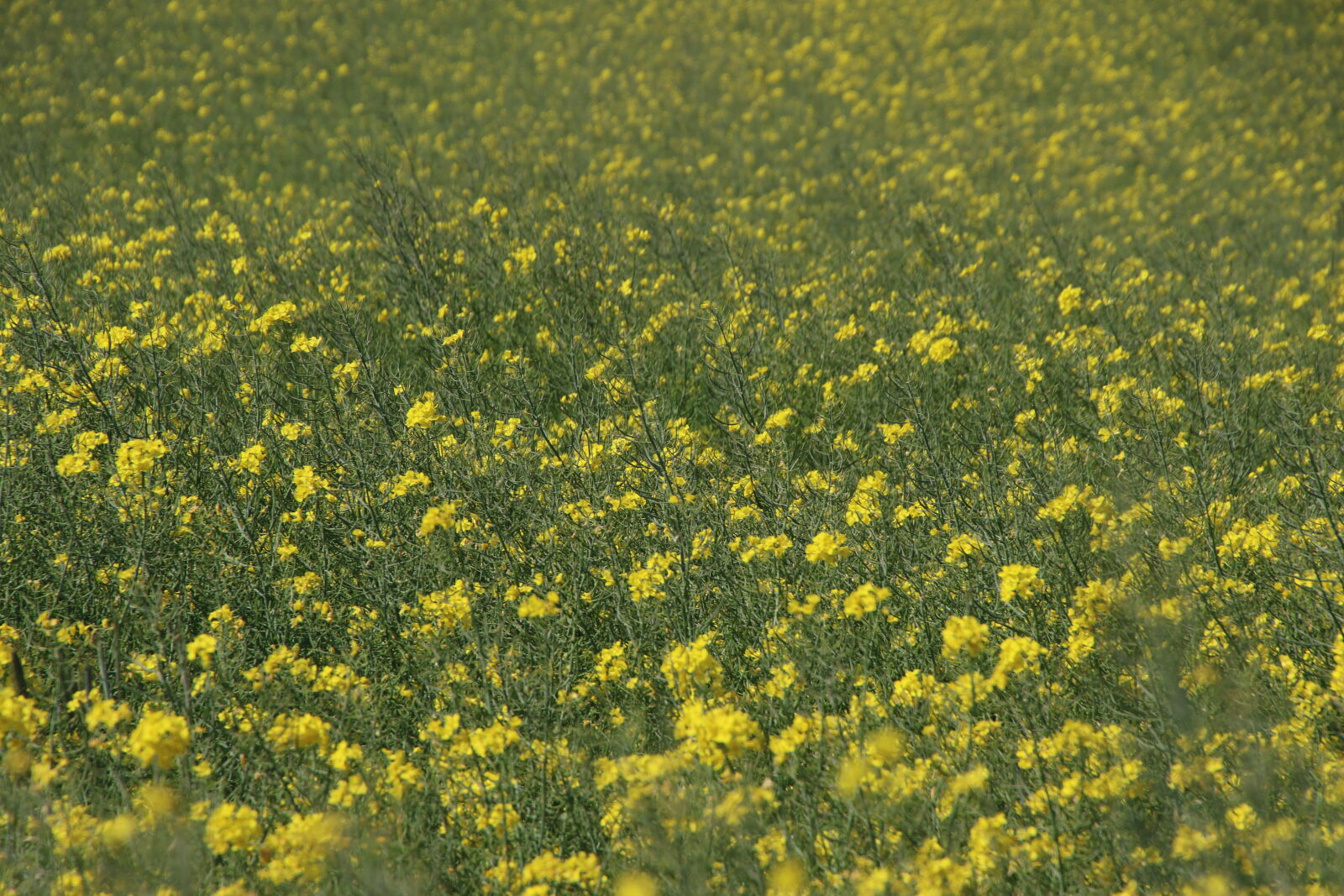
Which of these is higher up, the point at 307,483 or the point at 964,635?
the point at 307,483

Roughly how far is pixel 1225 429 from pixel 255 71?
1351cm

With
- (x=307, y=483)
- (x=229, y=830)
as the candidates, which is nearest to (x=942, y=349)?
(x=307, y=483)

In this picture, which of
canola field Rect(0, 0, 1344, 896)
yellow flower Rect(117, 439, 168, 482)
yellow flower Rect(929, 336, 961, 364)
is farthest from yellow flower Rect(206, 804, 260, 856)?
yellow flower Rect(929, 336, 961, 364)

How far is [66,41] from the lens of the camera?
42.8 feet

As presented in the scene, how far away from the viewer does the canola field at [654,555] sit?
230cm

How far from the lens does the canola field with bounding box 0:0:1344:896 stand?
230cm

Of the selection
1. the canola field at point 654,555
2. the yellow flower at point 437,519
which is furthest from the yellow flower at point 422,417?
the yellow flower at point 437,519

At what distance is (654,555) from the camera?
130 inches

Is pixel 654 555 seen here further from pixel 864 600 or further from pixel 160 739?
pixel 160 739

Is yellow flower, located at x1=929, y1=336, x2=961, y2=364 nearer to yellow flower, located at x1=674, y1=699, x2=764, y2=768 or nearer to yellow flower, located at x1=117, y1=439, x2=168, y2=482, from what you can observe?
yellow flower, located at x1=674, y1=699, x2=764, y2=768

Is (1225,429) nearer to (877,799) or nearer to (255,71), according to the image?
(877,799)

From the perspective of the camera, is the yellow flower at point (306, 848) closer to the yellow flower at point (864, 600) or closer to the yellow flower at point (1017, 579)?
the yellow flower at point (864, 600)

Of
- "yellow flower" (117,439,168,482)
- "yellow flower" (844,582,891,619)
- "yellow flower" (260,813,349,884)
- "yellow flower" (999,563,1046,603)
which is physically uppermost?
"yellow flower" (117,439,168,482)

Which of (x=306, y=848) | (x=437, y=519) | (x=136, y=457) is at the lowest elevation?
(x=306, y=848)
